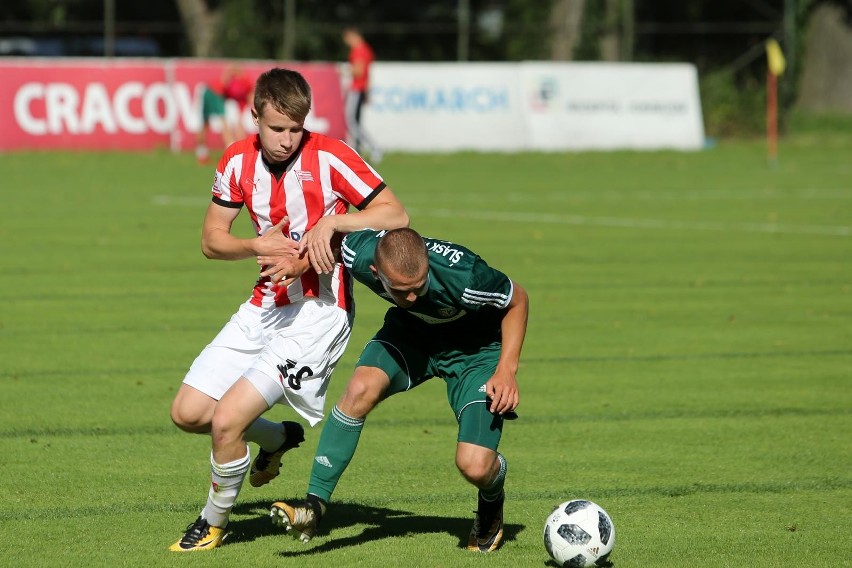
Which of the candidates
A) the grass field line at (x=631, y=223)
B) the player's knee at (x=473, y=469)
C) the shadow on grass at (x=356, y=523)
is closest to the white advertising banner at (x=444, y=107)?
the grass field line at (x=631, y=223)

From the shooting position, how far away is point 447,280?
539 cm

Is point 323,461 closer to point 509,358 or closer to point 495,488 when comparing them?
point 495,488

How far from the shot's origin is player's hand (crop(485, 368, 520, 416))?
5480mm

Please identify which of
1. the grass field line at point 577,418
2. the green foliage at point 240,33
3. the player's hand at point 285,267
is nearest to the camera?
the player's hand at point 285,267

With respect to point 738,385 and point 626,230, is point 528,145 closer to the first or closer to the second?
point 626,230

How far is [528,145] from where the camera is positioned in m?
28.7

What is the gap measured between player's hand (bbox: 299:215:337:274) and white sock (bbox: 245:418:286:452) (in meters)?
0.85

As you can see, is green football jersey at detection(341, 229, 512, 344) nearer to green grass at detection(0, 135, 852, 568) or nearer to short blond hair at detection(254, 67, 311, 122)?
short blond hair at detection(254, 67, 311, 122)

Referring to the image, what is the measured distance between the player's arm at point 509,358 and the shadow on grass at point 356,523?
26.4 inches

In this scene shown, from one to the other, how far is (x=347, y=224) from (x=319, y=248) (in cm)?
20

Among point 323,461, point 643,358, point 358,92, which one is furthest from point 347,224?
point 358,92

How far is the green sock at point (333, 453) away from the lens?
557cm

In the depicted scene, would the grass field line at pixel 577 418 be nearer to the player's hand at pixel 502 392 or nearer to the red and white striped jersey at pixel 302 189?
the red and white striped jersey at pixel 302 189

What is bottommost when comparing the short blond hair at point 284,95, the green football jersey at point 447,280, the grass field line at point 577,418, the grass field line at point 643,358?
the grass field line at point 643,358
